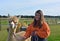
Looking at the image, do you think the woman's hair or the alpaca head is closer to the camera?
the woman's hair

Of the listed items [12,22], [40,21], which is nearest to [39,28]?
[40,21]

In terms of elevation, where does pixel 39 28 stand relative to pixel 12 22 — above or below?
below

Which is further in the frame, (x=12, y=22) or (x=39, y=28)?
(x=12, y=22)

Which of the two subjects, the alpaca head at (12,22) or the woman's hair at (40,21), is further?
the alpaca head at (12,22)

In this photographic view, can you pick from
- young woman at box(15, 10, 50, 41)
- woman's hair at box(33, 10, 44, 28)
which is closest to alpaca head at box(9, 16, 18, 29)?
young woman at box(15, 10, 50, 41)

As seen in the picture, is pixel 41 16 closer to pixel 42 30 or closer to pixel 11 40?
pixel 42 30

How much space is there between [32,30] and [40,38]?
11.7 inches

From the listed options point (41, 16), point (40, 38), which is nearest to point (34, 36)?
point (40, 38)

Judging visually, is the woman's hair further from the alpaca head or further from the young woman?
the alpaca head

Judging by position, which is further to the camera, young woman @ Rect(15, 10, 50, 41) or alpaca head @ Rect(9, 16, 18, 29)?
alpaca head @ Rect(9, 16, 18, 29)

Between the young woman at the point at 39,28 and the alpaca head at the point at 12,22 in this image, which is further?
the alpaca head at the point at 12,22

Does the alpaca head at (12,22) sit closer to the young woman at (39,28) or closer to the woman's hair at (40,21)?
the young woman at (39,28)

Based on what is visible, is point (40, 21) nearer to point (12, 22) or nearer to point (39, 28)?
point (39, 28)

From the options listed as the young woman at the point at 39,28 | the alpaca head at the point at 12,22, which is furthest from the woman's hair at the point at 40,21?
the alpaca head at the point at 12,22
